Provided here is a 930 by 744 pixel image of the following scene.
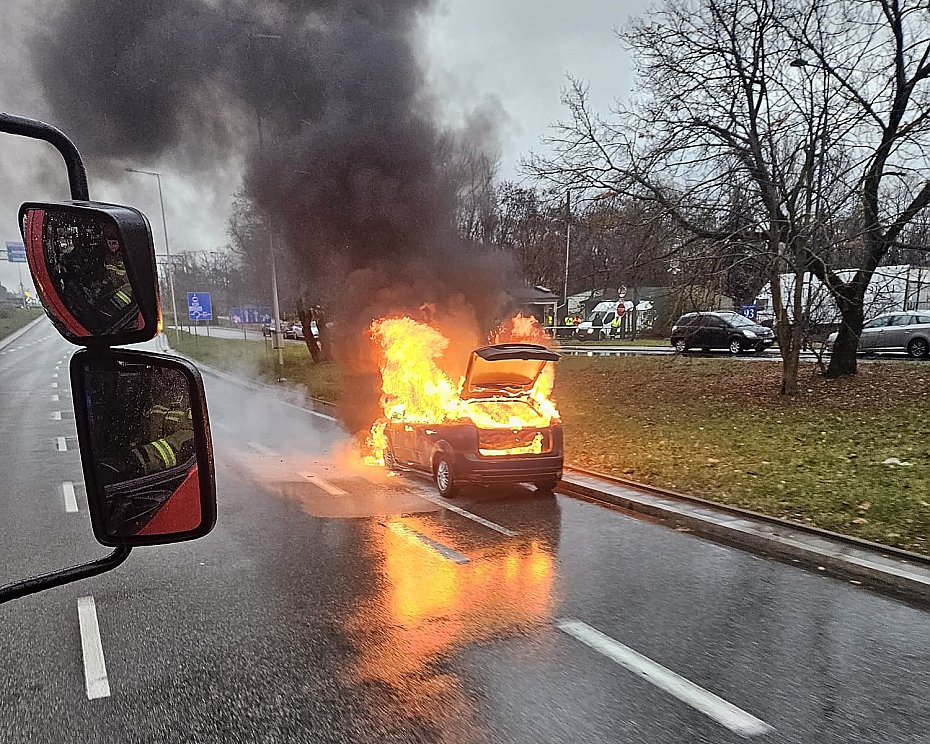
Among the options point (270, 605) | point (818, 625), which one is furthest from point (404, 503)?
point (818, 625)

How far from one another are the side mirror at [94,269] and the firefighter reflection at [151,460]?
121 mm

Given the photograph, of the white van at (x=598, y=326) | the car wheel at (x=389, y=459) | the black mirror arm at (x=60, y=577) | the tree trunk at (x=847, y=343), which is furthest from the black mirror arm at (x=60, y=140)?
the white van at (x=598, y=326)

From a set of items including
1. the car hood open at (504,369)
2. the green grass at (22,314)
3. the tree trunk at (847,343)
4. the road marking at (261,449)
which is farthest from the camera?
the tree trunk at (847,343)

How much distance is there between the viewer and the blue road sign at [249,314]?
34263 millimetres

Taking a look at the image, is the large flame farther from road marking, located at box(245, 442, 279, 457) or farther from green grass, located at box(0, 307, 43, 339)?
green grass, located at box(0, 307, 43, 339)

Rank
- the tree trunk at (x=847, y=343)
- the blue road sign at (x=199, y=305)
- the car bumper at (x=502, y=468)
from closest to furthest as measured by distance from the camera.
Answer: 1. the car bumper at (x=502, y=468)
2. the tree trunk at (x=847, y=343)
3. the blue road sign at (x=199, y=305)

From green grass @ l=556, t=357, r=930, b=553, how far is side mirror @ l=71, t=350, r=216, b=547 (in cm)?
662

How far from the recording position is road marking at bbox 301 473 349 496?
9188mm

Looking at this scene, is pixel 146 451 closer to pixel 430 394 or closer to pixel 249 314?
pixel 430 394

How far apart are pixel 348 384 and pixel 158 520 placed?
1921 centimetres

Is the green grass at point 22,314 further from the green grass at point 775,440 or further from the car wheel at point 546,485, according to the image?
the green grass at point 775,440

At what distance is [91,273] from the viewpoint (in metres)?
1.25

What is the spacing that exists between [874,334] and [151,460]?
76.9 ft

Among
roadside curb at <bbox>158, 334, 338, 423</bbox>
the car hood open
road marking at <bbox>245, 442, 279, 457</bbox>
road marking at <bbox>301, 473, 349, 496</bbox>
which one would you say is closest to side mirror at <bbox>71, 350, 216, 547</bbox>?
the car hood open
